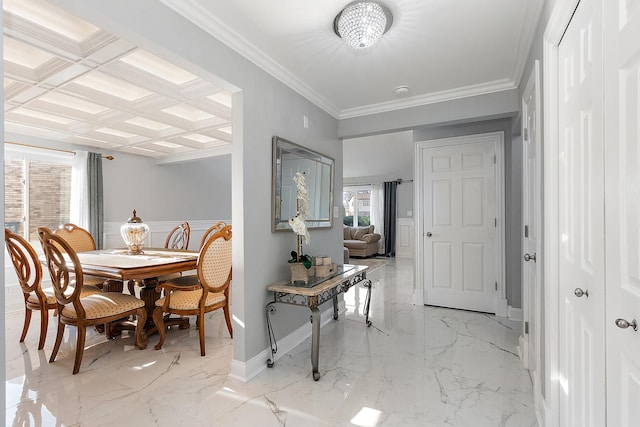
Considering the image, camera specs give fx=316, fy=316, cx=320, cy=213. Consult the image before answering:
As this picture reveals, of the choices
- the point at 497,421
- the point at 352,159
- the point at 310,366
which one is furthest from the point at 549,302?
the point at 352,159

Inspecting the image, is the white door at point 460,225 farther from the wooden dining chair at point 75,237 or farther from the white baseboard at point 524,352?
the wooden dining chair at point 75,237

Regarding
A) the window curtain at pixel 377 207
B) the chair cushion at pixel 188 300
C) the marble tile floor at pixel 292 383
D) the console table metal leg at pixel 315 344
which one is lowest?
the marble tile floor at pixel 292 383

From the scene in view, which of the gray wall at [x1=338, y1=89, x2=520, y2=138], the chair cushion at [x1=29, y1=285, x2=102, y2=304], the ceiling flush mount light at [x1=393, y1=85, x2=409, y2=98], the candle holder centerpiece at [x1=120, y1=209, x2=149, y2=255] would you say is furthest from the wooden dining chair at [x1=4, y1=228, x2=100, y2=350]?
the ceiling flush mount light at [x1=393, y1=85, x2=409, y2=98]

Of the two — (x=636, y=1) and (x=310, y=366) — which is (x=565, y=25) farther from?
(x=310, y=366)

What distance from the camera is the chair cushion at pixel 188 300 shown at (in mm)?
2609

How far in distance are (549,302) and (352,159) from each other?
6.54 meters

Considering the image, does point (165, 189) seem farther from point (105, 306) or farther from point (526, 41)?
point (526, 41)

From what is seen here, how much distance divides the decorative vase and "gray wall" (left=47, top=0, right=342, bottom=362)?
0.19m

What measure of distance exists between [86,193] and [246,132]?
3.93 metres

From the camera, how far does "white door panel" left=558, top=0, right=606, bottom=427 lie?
1.02 meters

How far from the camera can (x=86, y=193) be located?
15.6ft

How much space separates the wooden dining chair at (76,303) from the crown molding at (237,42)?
175cm

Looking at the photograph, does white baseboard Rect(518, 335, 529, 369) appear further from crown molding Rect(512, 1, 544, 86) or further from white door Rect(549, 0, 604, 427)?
crown molding Rect(512, 1, 544, 86)

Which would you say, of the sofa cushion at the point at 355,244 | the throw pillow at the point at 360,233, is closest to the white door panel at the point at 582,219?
the sofa cushion at the point at 355,244
